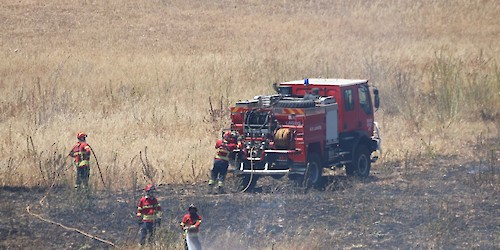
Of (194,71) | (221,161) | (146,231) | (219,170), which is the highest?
(194,71)

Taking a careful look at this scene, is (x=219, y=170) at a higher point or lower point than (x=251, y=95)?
lower

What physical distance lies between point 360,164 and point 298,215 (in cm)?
432

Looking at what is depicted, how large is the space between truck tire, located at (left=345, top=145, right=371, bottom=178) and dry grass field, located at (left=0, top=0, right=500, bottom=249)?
31cm

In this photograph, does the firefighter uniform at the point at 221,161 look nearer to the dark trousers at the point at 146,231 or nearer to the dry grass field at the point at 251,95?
the dry grass field at the point at 251,95

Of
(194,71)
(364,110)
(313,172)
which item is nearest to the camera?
(313,172)

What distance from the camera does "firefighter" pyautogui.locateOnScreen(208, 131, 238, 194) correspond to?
17.6m

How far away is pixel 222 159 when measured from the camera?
17578mm

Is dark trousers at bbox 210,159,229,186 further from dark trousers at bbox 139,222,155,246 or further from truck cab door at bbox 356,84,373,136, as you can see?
dark trousers at bbox 139,222,155,246

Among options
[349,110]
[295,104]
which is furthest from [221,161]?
[349,110]

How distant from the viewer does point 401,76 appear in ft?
106

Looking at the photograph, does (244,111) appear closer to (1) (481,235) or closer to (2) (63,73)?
(1) (481,235)

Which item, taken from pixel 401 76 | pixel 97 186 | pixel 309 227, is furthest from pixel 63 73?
pixel 309 227

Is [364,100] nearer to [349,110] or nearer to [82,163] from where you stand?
[349,110]

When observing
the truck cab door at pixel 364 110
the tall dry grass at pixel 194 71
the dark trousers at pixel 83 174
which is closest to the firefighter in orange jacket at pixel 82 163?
the dark trousers at pixel 83 174
